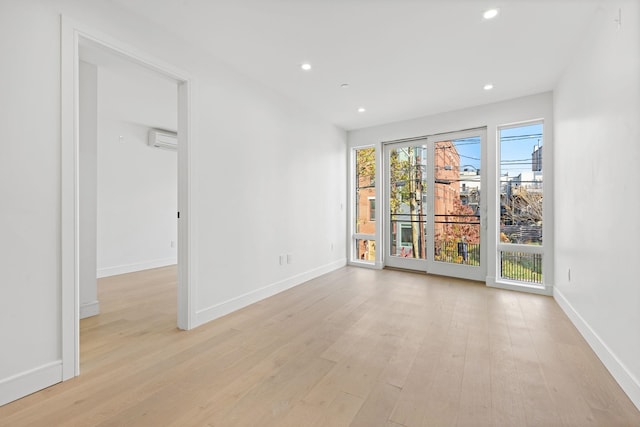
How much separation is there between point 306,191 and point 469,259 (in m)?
2.68

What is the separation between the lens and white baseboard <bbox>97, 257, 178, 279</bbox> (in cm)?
466

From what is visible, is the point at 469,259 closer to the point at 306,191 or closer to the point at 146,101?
the point at 306,191

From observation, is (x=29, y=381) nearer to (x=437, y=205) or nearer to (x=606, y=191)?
(x=606, y=191)

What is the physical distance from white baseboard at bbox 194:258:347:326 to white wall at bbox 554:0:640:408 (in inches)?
120

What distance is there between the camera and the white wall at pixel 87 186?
2893mm

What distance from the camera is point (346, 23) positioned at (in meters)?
2.34

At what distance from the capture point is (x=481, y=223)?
13.9 ft

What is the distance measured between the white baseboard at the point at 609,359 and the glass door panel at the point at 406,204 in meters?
2.25

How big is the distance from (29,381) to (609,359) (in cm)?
366

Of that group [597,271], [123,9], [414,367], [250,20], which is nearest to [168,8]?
[123,9]

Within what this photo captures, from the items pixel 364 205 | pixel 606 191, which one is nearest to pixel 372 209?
pixel 364 205

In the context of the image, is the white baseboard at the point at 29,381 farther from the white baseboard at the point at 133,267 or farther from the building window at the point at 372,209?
the building window at the point at 372,209

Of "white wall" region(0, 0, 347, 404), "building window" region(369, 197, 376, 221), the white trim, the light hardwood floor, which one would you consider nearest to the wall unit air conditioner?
"white wall" region(0, 0, 347, 404)

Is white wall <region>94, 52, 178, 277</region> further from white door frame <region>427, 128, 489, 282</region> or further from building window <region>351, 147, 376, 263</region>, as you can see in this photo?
white door frame <region>427, 128, 489, 282</region>
